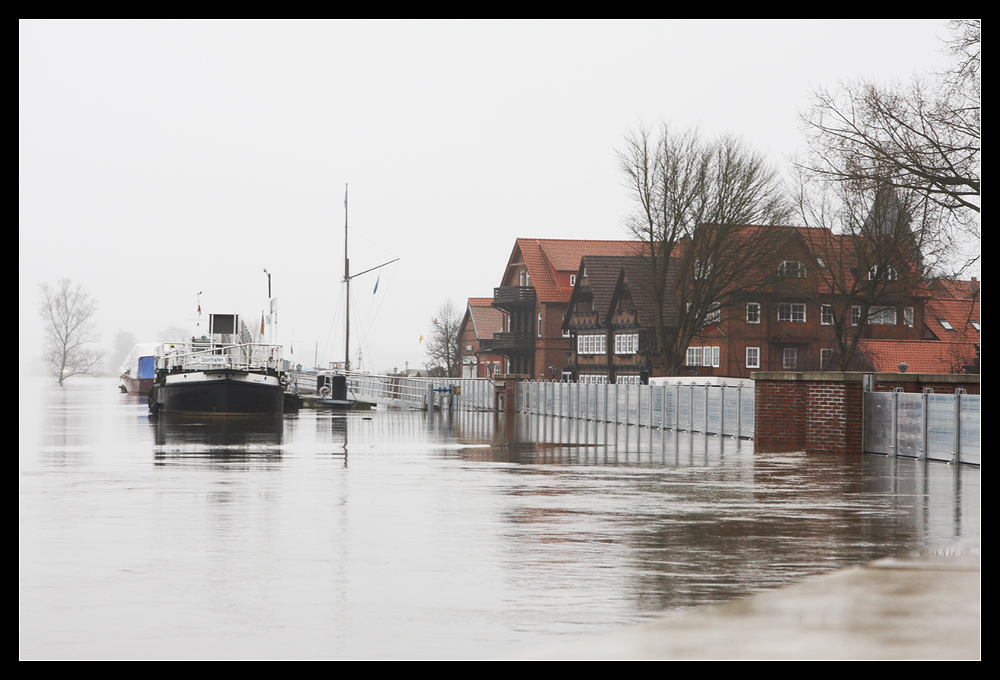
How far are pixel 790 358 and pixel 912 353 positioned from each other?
10270mm

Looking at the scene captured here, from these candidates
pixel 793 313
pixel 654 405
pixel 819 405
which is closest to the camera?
pixel 819 405

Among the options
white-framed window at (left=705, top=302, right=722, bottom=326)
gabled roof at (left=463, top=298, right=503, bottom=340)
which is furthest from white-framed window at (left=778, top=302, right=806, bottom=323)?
gabled roof at (left=463, top=298, right=503, bottom=340)

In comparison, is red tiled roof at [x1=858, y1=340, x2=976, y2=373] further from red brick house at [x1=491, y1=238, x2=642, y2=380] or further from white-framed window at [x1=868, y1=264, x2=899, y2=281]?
red brick house at [x1=491, y1=238, x2=642, y2=380]

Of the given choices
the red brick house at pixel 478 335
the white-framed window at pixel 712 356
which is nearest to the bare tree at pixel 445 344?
the red brick house at pixel 478 335

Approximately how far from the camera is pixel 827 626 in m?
6.86

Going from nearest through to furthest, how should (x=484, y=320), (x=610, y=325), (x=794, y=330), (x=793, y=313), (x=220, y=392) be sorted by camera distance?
(x=220, y=392)
(x=794, y=330)
(x=793, y=313)
(x=610, y=325)
(x=484, y=320)

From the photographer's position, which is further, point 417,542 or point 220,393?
point 220,393

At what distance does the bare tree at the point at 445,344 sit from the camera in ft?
357

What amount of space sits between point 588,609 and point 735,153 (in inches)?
1798

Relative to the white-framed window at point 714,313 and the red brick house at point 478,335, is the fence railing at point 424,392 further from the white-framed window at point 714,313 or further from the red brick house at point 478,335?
the red brick house at point 478,335

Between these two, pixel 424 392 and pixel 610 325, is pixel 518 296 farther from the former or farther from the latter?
pixel 424 392

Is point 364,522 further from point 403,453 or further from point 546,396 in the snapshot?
point 546,396

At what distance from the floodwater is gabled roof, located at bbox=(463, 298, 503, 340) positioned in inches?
3239

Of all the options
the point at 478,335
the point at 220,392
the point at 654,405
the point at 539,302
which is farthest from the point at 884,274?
the point at 478,335
